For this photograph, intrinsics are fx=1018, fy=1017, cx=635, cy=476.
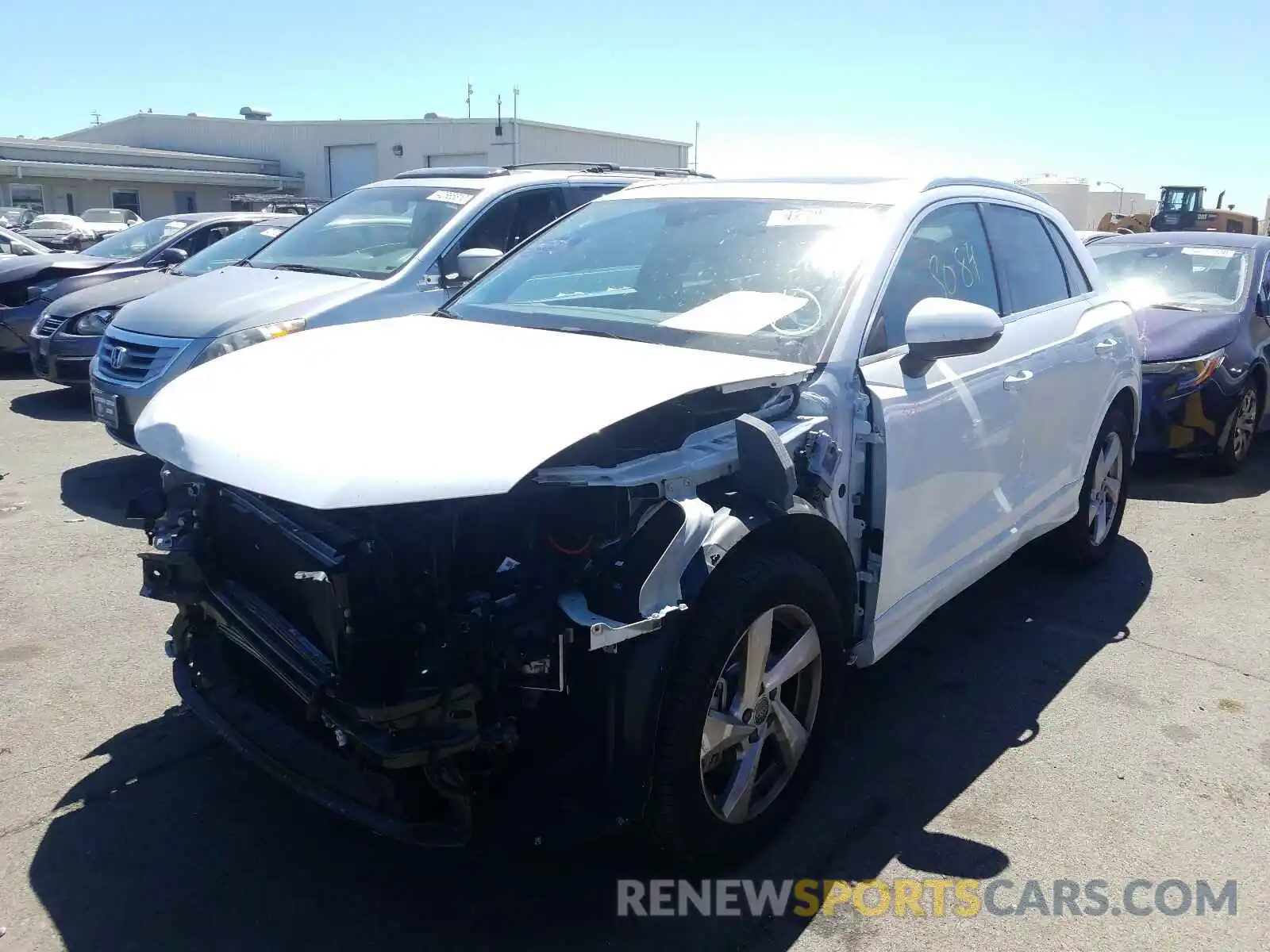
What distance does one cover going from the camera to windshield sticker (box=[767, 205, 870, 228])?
3623mm

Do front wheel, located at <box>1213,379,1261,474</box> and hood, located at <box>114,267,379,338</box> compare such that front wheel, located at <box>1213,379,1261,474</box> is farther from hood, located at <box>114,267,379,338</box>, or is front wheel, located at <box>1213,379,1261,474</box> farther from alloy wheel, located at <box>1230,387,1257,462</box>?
hood, located at <box>114,267,379,338</box>

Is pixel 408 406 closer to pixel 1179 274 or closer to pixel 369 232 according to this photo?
pixel 369 232

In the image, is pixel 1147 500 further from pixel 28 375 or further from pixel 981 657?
pixel 28 375

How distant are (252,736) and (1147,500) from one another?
6.28 m

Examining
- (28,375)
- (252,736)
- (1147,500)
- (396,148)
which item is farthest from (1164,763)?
(396,148)

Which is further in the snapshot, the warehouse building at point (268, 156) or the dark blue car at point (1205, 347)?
the warehouse building at point (268, 156)

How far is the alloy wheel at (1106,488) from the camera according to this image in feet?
17.2

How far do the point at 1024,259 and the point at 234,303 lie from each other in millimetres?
4550

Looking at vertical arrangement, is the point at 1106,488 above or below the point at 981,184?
below

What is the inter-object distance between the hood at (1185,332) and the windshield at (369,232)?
16.6ft

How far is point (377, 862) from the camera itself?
290cm

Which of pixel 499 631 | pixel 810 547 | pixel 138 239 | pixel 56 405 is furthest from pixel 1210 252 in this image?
pixel 138 239

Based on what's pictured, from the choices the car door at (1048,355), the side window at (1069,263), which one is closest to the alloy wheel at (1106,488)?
the car door at (1048,355)

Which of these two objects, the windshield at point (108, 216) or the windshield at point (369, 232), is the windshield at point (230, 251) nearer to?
the windshield at point (369, 232)
